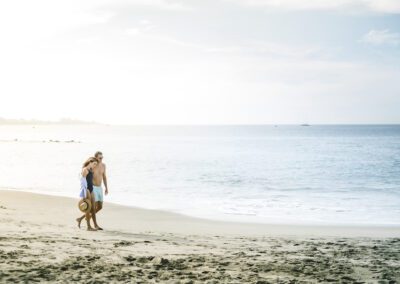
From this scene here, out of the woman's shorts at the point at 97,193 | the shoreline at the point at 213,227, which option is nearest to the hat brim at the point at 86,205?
the woman's shorts at the point at 97,193

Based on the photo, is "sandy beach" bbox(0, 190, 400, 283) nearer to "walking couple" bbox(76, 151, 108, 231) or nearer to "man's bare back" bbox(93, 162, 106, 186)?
"walking couple" bbox(76, 151, 108, 231)

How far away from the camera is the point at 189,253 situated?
895 cm

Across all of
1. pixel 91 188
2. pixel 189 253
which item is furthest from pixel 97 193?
pixel 189 253

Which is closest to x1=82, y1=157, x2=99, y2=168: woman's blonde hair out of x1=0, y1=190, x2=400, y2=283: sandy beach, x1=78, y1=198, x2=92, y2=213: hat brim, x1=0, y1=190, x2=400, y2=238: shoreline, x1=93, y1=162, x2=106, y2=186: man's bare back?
x1=93, y1=162, x2=106, y2=186: man's bare back

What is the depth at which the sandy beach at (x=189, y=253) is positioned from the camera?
23.9ft

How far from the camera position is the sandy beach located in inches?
287

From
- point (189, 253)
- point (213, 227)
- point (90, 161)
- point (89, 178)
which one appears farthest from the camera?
point (213, 227)

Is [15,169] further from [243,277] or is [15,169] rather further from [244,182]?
[243,277]

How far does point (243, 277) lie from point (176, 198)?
1618 centimetres

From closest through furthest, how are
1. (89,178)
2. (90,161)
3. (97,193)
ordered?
(89,178) < (90,161) < (97,193)

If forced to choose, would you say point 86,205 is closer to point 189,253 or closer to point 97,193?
point 97,193

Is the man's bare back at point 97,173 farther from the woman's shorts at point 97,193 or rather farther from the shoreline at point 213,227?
the shoreline at point 213,227

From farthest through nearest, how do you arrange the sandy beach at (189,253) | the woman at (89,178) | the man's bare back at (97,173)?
the man's bare back at (97,173) < the woman at (89,178) < the sandy beach at (189,253)

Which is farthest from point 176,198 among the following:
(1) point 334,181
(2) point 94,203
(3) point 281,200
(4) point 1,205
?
(1) point 334,181
